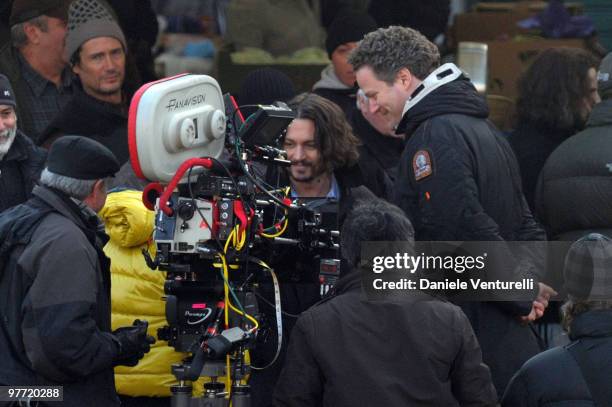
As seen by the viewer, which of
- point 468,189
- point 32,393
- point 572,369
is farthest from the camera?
point 468,189

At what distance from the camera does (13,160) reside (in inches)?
220

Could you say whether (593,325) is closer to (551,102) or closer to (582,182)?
(582,182)

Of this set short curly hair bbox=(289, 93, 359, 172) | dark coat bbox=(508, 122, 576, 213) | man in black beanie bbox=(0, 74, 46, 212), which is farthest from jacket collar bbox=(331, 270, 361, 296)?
dark coat bbox=(508, 122, 576, 213)

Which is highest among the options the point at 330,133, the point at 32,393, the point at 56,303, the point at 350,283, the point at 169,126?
the point at 169,126

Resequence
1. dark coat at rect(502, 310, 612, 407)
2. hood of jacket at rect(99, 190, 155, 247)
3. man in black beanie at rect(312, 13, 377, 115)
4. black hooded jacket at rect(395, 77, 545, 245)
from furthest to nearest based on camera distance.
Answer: man in black beanie at rect(312, 13, 377, 115), hood of jacket at rect(99, 190, 155, 247), black hooded jacket at rect(395, 77, 545, 245), dark coat at rect(502, 310, 612, 407)

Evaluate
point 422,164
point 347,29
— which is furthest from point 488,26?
point 422,164

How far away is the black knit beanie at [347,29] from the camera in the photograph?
23.4 feet

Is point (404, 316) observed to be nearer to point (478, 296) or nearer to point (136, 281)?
point (478, 296)

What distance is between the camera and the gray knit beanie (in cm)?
647

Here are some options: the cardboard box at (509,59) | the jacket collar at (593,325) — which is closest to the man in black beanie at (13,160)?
the jacket collar at (593,325)

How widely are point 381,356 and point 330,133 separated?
5.08 ft

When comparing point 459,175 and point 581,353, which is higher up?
point 459,175

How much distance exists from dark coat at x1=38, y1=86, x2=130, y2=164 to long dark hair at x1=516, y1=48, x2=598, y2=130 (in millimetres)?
1869

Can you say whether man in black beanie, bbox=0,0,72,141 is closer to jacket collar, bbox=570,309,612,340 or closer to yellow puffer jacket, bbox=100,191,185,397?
yellow puffer jacket, bbox=100,191,185,397
